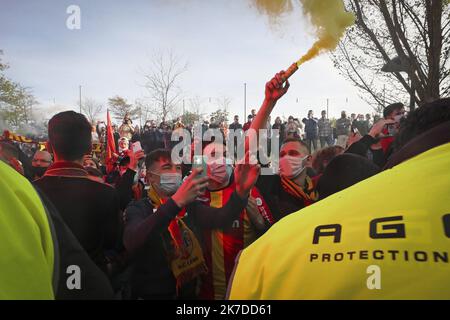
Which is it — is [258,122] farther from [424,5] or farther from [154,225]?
[424,5]

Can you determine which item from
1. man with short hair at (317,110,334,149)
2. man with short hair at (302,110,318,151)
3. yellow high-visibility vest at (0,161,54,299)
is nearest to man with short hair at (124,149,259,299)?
yellow high-visibility vest at (0,161,54,299)

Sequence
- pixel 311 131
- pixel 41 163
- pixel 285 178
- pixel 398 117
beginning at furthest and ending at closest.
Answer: pixel 311 131 → pixel 41 163 → pixel 398 117 → pixel 285 178

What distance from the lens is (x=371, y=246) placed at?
2.48 ft

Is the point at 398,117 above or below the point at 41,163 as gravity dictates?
above

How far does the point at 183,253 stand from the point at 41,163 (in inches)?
129

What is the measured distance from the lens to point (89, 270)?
1077 millimetres

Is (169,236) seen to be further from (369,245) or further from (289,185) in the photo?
(369,245)

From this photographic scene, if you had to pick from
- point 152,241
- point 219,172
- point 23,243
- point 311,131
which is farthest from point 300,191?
point 311,131

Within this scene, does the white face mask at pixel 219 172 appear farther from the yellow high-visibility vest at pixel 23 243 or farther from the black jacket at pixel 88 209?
the yellow high-visibility vest at pixel 23 243

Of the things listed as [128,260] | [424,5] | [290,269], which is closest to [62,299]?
[290,269]

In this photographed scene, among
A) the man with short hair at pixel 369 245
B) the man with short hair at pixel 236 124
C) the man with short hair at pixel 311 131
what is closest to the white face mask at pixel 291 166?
the man with short hair at pixel 369 245

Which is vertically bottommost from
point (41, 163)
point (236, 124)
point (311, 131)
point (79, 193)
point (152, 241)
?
point (152, 241)

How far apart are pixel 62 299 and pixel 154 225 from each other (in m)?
1.39

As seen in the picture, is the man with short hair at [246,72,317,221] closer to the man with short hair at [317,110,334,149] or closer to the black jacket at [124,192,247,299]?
the black jacket at [124,192,247,299]
